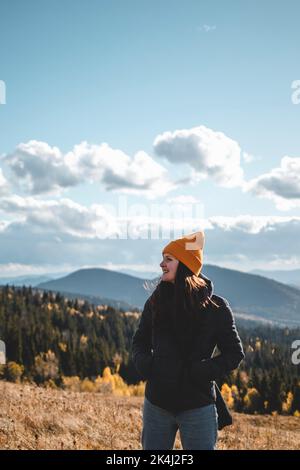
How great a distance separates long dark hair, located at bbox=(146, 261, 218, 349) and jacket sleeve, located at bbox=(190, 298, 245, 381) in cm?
23

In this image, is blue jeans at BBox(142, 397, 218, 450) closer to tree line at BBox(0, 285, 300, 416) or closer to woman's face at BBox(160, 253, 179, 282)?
woman's face at BBox(160, 253, 179, 282)

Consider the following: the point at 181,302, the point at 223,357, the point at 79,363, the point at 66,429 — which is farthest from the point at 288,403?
the point at 181,302

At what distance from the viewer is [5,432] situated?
11031 mm

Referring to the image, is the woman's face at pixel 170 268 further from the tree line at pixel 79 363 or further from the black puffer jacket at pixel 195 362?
the tree line at pixel 79 363

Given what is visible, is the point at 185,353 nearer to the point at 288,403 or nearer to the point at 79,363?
Result: the point at 288,403

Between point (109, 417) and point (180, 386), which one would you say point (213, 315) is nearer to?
point (180, 386)

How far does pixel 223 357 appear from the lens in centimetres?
535

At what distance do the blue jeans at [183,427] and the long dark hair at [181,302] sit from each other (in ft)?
2.63

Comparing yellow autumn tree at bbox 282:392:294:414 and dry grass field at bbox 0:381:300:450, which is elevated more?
dry grass field at bbox 0:381:300:450

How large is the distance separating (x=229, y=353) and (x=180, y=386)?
704 millimetres

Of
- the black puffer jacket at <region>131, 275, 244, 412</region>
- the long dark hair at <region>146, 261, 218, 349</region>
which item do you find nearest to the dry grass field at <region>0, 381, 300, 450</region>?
the black puffer jacket at <region>131, 275, 244, 412</region>

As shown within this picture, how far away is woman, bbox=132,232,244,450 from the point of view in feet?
17.3

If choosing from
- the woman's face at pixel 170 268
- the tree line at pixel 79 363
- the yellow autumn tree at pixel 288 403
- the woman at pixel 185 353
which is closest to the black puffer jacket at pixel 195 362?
the woman at pixel 185 353
